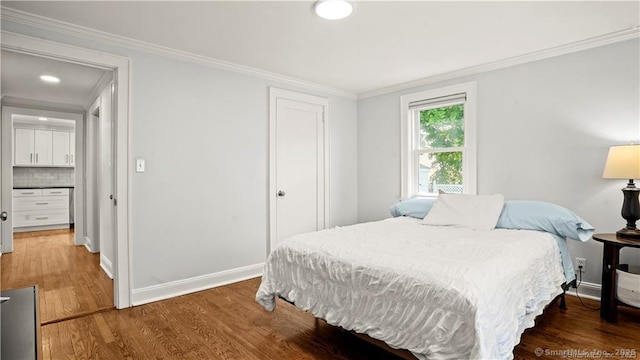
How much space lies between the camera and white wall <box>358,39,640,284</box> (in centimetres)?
280

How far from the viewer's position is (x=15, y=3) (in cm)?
222

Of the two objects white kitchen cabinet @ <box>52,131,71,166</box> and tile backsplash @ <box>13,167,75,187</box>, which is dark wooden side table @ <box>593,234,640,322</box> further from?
tile backsplash @ <box>13,167,75,187</box>

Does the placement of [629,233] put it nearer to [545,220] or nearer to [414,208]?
[545,220]

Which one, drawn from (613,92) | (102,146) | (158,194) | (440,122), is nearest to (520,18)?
(613,92)

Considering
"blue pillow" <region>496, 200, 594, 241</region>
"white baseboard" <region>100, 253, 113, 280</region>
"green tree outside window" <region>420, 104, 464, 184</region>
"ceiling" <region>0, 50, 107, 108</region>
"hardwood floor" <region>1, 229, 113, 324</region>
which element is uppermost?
"ceiling" <region>0, 50, 107, 108</region>

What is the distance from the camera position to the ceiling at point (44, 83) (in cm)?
323

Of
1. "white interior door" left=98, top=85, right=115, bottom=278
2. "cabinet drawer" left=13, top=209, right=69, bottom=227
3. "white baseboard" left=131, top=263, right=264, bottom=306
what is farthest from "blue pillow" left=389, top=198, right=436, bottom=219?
"cabinet drawer" left=13, top=209, right=69, bottom=227

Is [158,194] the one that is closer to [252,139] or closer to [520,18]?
[252,139]

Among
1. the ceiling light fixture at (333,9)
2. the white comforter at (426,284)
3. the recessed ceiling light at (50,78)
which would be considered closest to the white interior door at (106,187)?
the recessed ceiling light at (50,78)

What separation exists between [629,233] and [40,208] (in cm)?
879

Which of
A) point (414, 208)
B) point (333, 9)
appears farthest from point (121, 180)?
point (414, 208)

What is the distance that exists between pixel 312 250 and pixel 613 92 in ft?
9.38

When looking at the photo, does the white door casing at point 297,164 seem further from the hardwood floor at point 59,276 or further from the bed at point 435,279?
the hardwood floor at point 59,276

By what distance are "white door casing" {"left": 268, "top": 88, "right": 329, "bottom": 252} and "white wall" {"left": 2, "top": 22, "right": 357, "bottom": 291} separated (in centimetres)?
12
